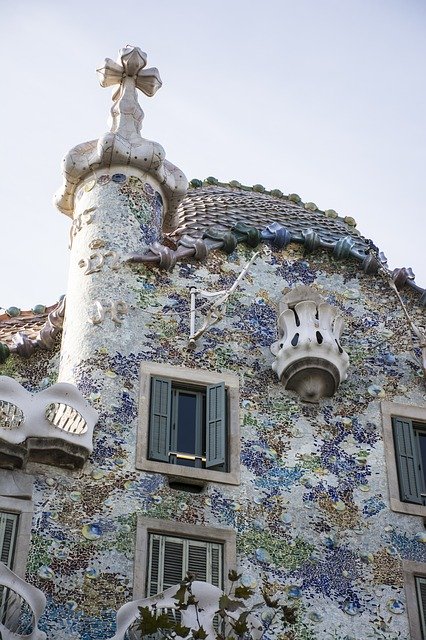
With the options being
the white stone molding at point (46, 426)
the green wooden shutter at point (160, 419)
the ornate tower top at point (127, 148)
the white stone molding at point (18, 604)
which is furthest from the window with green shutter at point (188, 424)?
the ornate tower top at point (127, 148)

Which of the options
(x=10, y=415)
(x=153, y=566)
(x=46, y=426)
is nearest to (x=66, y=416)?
(x=46, y=426)

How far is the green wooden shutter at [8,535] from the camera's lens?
1531 centimetres

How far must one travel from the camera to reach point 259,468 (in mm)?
16688

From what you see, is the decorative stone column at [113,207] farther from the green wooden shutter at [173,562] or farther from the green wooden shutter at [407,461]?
the green wooden shutter at [407,461]

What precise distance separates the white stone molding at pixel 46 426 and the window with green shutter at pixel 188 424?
0.77 m

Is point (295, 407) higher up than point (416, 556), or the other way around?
point (295, 407)

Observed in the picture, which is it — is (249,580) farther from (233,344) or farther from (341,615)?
(233,344)

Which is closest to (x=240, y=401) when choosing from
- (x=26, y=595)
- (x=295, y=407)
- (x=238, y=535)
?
(x=295, y=407)

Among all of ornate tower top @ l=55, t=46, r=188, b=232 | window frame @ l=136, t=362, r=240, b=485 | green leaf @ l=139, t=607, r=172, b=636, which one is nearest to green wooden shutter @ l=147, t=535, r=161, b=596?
window frame @ l=136, t=362, r=240, b=485

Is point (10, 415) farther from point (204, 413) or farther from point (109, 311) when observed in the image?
point (204, 413)

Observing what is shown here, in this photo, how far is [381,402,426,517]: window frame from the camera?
1664 cm

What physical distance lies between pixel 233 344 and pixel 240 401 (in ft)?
2.82

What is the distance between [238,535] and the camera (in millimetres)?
15992

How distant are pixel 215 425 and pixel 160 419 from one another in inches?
22.9
